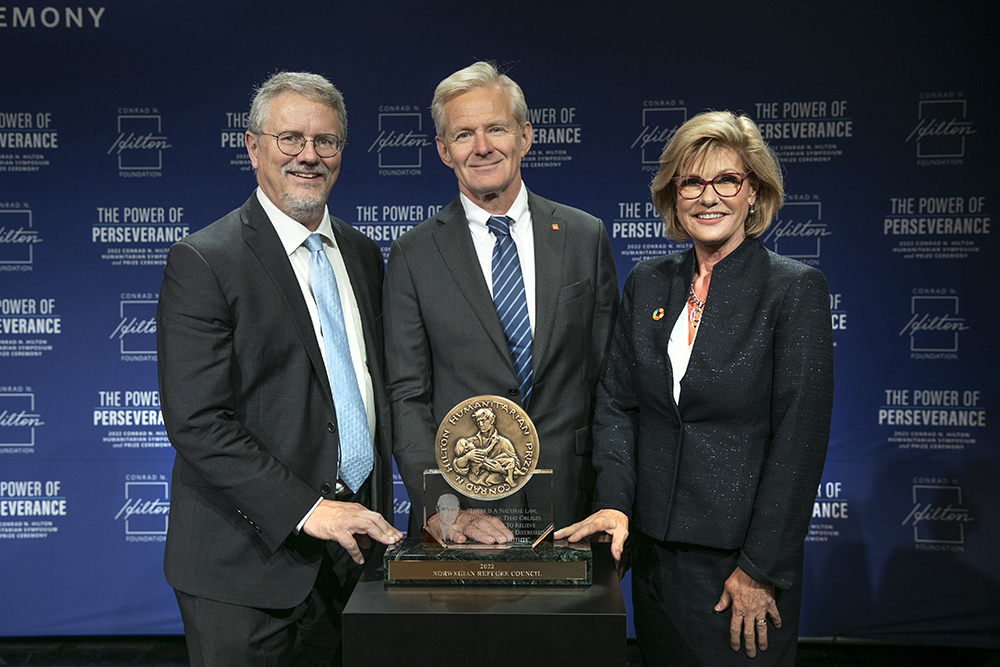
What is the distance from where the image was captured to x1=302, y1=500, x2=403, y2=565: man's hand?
5.39ft

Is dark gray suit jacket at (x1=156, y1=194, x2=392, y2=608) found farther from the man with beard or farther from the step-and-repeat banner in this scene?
the step-and-repeat banner

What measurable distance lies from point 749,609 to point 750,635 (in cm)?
6

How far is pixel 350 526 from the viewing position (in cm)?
170

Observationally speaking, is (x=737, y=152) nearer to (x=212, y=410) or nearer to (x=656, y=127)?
(x=212, y=410)

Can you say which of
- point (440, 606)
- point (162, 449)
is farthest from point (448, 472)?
point (162, 449)

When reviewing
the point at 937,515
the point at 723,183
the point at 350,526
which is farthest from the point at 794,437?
the point at 937,515

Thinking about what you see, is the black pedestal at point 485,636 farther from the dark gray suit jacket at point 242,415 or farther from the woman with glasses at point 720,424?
the dark gray suit jacket at point 242,415

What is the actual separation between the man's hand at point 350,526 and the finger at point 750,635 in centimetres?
82

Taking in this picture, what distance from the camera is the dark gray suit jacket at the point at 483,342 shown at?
1.97m

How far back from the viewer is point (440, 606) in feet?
4.57

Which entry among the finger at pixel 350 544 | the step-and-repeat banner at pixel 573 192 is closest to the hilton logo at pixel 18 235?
the step-and-repeat banner at pixel 573 192

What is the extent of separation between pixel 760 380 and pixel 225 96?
3095mm

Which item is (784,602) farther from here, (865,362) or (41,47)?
(41,47)

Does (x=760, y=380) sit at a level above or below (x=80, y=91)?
below
